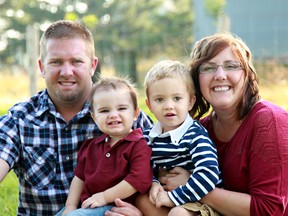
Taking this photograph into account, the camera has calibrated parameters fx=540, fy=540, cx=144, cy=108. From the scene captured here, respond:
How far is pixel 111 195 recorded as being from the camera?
3.27m

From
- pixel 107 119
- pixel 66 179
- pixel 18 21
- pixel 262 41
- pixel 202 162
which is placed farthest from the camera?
pixel 18 21

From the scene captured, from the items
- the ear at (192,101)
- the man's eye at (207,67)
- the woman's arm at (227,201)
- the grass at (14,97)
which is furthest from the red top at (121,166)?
the grass at (14,97)

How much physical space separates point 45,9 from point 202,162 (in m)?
29.4

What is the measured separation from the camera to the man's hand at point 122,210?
3.23 metres

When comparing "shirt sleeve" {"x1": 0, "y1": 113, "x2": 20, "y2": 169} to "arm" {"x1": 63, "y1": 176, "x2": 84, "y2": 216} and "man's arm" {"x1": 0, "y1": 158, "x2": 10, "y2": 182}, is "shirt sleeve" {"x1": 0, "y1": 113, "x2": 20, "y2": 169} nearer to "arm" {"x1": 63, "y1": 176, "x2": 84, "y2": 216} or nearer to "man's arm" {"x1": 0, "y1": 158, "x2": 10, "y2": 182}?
"man's arm" {"x1": 0, "y1": 158, "x2": 10, "y2": 182}

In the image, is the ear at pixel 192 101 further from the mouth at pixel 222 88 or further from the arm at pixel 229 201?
the arm at pixel 229 201

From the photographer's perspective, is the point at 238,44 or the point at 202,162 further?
the point at 238,44

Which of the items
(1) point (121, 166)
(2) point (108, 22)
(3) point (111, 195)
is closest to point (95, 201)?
(3) point (111, 195)

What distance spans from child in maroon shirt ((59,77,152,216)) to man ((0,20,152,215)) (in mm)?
444

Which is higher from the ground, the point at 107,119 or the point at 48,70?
the point at 48,70

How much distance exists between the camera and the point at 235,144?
3.36 m

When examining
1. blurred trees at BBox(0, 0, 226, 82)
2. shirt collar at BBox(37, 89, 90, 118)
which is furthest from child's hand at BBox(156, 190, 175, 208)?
blurred trees at BBox(0, 0, 226, 82)

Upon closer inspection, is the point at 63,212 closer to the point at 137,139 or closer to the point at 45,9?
the point at 137,139

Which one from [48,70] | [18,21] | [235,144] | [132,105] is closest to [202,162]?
[235,144]
